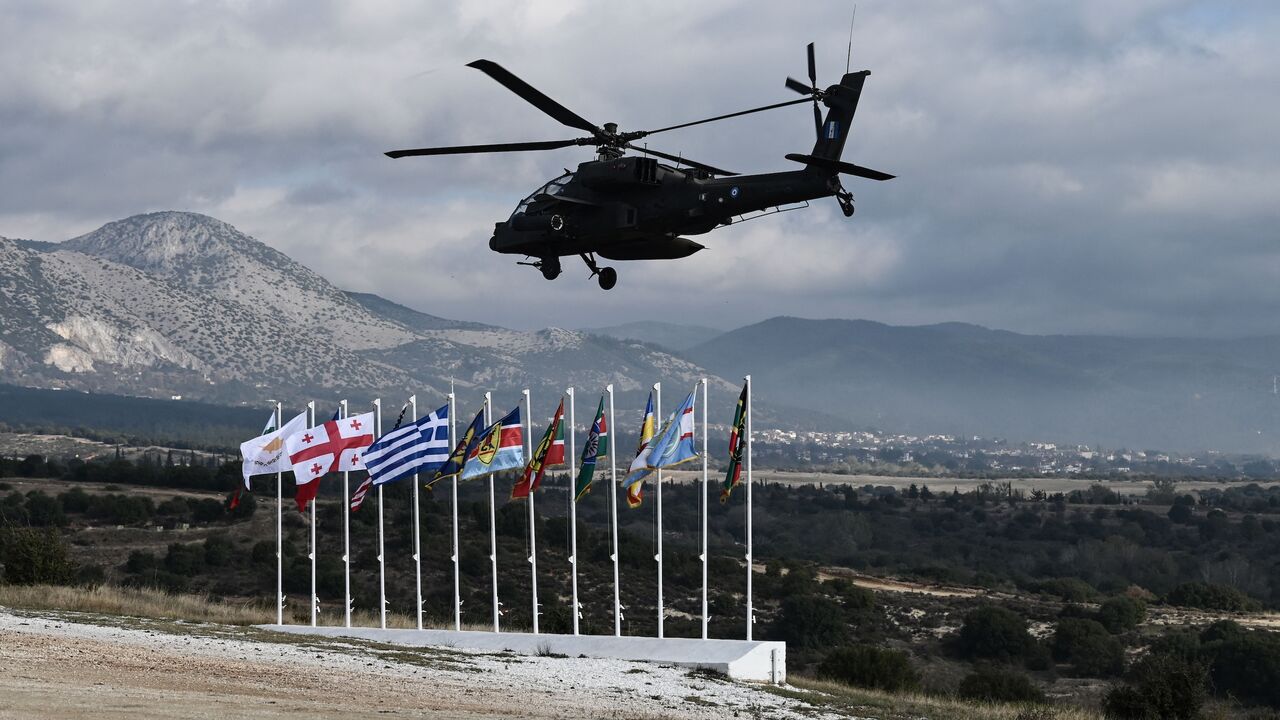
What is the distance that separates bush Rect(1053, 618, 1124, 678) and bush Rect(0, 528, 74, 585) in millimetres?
38781

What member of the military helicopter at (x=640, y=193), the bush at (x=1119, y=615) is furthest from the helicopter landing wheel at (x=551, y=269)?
the bush at (x=1119, y=615)

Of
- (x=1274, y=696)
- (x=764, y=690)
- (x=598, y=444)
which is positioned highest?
(x=598, y=444)

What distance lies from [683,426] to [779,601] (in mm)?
38396

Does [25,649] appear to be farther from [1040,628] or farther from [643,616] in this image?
[1040,628]

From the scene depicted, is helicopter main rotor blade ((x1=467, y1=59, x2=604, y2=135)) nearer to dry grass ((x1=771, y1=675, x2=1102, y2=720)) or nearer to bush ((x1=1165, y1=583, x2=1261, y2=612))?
dry grass ((x1=771, y1=675, x2=1102, y2=720))

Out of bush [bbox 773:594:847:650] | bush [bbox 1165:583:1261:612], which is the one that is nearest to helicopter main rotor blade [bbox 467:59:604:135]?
bush [bbox 773:594:847:650]

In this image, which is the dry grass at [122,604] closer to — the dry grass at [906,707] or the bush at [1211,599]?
the dry grass at [906,707]

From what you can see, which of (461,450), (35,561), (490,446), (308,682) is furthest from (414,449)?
(35,561)

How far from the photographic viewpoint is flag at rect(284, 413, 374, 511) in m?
44.6

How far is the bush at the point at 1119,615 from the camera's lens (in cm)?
7161

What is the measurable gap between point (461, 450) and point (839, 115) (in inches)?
553

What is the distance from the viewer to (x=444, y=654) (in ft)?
120

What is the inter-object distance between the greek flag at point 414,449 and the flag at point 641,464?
17.8ft

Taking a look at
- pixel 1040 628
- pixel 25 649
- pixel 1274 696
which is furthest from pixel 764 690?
pixel 1040 628
